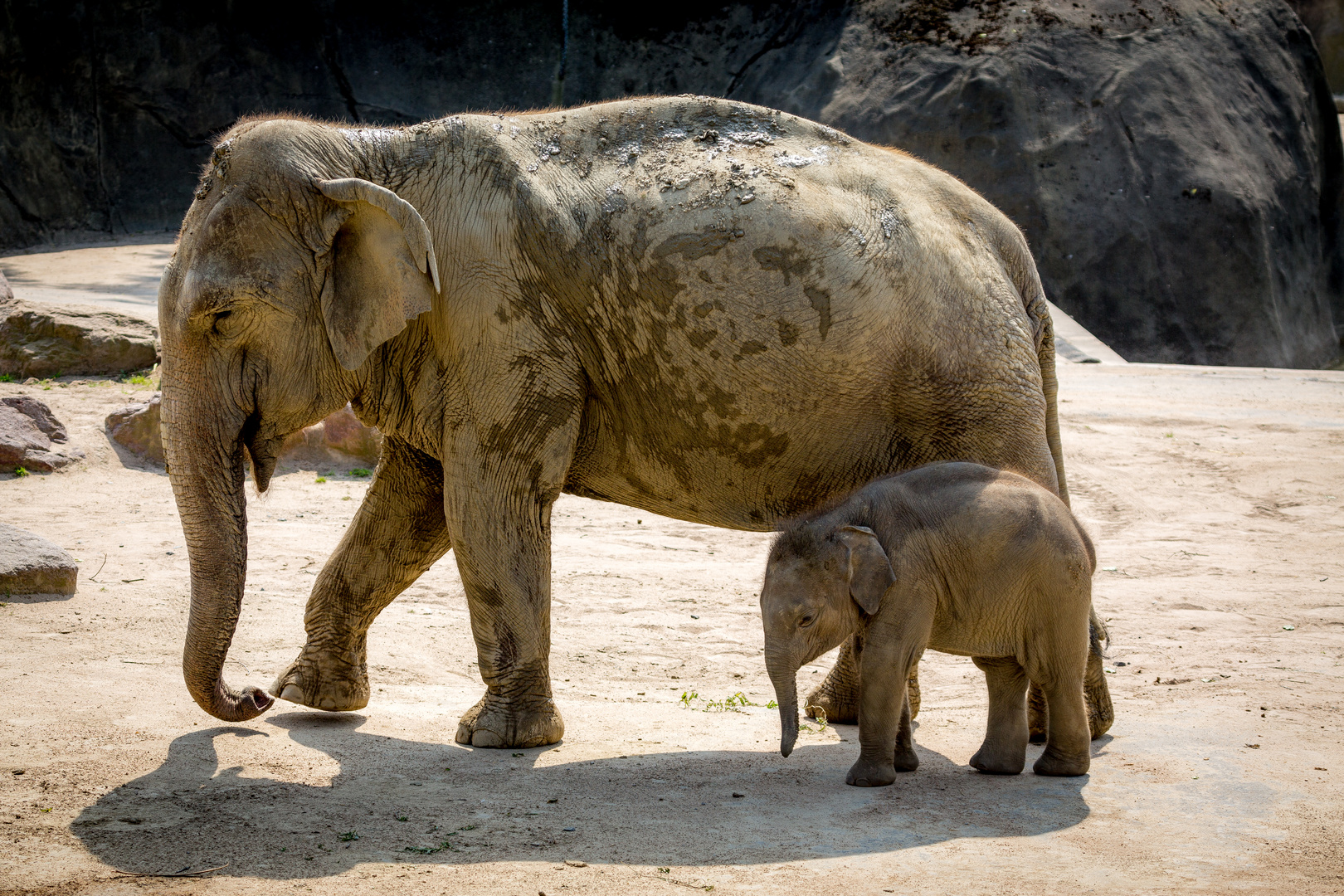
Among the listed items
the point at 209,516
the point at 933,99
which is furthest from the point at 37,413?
the point at 933,99

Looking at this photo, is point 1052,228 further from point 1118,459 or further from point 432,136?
point 432,136

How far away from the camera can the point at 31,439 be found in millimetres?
9492

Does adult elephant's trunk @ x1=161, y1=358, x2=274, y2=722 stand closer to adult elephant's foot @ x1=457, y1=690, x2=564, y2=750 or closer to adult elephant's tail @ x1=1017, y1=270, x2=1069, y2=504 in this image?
adult elephant's foot @ x1=457, y1=690, x2=564, y2=750

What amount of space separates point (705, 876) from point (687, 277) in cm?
215

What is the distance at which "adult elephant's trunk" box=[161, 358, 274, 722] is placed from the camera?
15.8 ft

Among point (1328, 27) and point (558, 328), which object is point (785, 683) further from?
point (1328, 27)

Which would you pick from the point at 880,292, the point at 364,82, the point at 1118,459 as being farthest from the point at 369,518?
the point at 364,82

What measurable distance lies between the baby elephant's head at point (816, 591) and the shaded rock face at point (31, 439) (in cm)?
682

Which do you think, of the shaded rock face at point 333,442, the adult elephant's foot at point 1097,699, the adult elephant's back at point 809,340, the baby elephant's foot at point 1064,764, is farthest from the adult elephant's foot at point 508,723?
the shaded rock face at point 333,442

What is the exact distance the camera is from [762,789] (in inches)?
188

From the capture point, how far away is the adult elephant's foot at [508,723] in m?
5.20

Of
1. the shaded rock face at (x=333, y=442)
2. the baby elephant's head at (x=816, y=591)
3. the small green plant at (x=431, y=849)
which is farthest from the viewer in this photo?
the shaded rock face at (x=333, y=442)

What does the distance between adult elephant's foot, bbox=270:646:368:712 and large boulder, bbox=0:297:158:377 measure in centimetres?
655

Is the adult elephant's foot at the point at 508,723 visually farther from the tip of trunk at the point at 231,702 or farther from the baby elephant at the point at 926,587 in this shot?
the baby elephant at the point at 926,587
